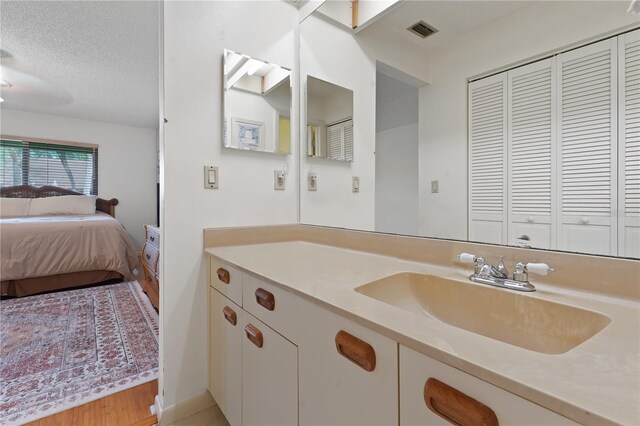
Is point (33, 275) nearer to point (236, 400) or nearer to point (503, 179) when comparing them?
point (236, 400)

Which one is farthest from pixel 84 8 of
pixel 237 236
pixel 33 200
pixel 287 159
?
pixel 33 200

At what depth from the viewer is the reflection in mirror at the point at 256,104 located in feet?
4.85

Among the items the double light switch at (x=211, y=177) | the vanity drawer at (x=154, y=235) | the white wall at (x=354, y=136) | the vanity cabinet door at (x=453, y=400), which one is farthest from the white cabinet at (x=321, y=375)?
the vanity drawer at (x=154, y=235)

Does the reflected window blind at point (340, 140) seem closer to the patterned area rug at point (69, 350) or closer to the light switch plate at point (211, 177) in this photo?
the light switch plate at point (211, 177)

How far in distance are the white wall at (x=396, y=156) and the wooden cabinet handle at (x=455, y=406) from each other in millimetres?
776

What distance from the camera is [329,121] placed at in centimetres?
174

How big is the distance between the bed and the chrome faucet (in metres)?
3.86

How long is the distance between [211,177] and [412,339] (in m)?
1.22

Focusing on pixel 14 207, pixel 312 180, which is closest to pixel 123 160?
pixel 14 207

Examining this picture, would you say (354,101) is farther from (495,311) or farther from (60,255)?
(60,255)

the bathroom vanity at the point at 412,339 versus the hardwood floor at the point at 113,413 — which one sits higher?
the bathroom vanity at the point at 412,339

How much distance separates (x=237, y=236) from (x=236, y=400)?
0.72 metres

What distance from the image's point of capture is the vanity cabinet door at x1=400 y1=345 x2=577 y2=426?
0.38 m

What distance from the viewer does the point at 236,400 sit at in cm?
113
